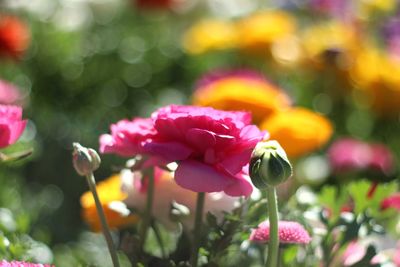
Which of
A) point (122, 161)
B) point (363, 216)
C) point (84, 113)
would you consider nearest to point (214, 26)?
point (84, 113)

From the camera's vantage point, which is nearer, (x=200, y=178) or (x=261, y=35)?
(x=200, y=178)

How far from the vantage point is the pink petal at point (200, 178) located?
1.92ft

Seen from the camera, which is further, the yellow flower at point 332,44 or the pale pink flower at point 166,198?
the yellow flower at point 332,44

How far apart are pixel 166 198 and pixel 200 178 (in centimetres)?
18

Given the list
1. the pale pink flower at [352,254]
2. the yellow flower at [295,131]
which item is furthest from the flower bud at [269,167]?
the yellow flower at [295,131]

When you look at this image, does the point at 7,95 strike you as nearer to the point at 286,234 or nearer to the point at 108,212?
the point at 108,212

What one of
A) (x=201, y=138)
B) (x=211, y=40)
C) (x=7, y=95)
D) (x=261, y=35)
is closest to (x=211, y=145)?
(x=201, y=138)

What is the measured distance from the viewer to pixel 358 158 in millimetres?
1361

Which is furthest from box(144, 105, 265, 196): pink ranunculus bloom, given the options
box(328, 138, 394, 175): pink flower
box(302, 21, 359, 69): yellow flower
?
box(302, 21, 359, 69): yellow flower

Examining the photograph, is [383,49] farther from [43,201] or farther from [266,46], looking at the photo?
[43,201]

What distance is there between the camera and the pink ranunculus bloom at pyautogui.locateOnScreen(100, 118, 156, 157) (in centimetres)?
65

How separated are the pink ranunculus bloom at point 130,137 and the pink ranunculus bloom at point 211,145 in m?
0.03

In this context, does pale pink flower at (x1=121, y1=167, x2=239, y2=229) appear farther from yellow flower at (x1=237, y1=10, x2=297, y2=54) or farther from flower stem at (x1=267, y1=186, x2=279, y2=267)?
yellow flower at (x1=237, y1=10, x2=297, y2=54)

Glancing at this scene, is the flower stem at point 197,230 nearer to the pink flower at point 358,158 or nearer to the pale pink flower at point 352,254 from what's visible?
the pale pink flower at point 352,254
